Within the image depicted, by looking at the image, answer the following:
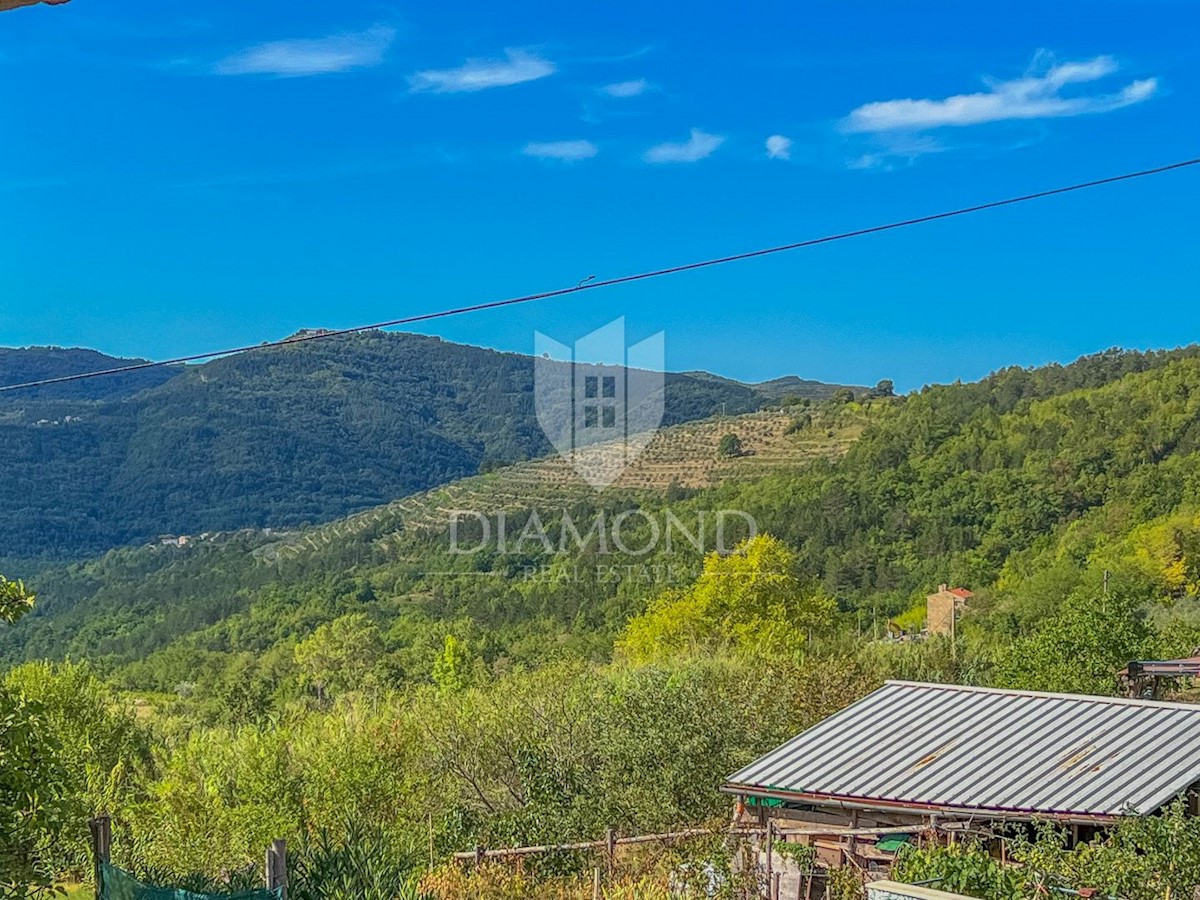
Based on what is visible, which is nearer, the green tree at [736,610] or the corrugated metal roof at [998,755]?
the corrugated metal roof at [998,755]

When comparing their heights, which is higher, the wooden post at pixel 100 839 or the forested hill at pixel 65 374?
the forested hill at pixel 65 374

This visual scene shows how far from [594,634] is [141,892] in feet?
155

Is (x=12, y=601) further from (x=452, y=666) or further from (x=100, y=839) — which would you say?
(x=452, y=666)

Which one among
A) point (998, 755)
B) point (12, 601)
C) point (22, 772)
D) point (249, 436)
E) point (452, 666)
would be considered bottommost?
point (452, 666)

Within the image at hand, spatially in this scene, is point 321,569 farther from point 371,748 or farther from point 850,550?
point 371,748

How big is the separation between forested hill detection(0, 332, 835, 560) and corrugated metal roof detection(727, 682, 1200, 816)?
72.6 m

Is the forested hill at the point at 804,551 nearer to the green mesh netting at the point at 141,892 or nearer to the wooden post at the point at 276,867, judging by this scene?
the green mesh netting at the point at 141,892

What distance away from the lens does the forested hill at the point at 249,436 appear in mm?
83875

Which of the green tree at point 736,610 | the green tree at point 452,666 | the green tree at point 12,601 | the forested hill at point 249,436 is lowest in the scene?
the green tree at point 452,666

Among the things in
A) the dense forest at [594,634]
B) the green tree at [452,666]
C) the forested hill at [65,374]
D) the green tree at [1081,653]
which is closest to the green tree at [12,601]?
the dense forest at [594,634]

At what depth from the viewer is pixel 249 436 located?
95.6m

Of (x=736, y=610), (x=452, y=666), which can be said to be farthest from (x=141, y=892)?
(x=452, y=666)

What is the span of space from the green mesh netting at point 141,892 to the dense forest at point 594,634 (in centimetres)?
47

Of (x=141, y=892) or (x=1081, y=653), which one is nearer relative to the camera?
(x=141, y=892)
